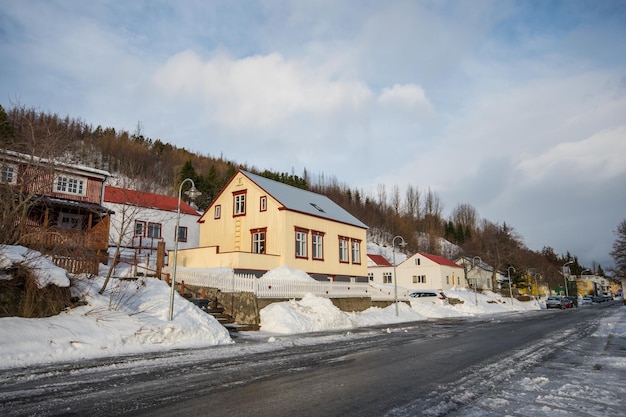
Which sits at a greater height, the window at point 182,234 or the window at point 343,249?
the window at point 182,234

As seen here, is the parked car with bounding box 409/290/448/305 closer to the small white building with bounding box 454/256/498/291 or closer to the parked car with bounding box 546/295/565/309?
the parked car with bounding box 546/295/565/309

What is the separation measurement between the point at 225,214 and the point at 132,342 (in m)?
23.6

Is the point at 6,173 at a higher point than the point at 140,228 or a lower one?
lower

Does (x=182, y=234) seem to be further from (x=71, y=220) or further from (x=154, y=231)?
(x=71, y=220)

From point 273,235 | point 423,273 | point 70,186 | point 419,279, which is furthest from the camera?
point 419,279

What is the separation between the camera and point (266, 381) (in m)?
8.23

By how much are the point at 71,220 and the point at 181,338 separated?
22.4m

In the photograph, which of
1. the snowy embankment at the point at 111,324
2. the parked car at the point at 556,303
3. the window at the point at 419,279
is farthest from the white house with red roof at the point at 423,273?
the snowy embankment at the point at 111,324

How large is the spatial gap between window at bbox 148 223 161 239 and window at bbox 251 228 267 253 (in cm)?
1864

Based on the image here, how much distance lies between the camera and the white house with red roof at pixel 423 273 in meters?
70.4

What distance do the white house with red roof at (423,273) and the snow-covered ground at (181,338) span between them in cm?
5183

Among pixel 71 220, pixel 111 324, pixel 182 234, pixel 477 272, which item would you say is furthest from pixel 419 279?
pixel 111 324

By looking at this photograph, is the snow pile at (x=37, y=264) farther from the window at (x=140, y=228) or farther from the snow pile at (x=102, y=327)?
the window at (x=140, y=228)

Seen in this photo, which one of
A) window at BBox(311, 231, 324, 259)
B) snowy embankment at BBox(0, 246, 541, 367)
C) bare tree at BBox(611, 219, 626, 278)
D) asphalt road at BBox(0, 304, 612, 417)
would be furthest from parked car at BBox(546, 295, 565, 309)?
asphalt road at BBox(0, 304, 612, 417)
